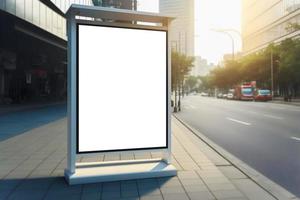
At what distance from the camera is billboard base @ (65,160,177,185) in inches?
253

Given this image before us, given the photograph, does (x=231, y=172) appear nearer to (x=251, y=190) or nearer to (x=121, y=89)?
(x=251, y=190)

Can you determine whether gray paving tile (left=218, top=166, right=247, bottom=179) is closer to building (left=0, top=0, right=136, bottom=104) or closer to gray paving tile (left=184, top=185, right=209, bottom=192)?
gray paving tile (left=184, top=185, right=209, bottom=192)

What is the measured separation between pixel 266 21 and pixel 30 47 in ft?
209

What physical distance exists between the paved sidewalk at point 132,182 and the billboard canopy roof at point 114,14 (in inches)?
92.7

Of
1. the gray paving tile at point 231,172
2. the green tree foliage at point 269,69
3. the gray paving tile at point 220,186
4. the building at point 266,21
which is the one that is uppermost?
the building at point 266,21

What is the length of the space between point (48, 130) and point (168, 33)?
8624 millimetres

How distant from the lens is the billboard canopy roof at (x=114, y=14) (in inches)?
247

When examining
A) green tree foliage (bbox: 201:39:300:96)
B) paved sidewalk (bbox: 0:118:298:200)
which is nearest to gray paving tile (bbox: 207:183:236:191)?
paved sidewalk (bbox: 0:118:298:200)

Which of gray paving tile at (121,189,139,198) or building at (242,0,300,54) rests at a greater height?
building at (242,0,300,54)

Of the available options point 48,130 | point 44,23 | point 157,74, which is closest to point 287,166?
point 157,74

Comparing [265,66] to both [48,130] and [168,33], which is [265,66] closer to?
[48,130]

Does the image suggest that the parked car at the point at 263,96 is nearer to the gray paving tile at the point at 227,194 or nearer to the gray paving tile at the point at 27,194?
the gray paving tile at the point at 227,194

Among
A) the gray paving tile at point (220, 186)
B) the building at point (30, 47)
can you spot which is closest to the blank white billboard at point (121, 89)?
the gray paving tile at point (220, 186)

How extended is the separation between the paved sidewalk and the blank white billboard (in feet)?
1.78
